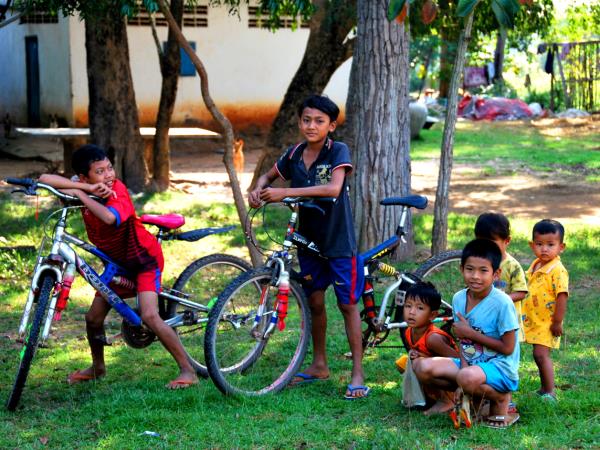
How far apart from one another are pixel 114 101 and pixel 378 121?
523 centimetres

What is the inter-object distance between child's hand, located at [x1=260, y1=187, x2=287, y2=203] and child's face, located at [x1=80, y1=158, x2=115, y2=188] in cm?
88

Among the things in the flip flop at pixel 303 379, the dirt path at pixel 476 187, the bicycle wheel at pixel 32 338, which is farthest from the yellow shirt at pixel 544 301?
the dirt path at pixel 476 187

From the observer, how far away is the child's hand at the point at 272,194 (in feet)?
16.2

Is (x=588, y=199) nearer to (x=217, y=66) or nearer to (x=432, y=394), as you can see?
(x=432, y=394)

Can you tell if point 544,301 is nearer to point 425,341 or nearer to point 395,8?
point 425,341

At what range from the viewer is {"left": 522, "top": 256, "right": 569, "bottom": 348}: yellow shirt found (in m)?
4.98

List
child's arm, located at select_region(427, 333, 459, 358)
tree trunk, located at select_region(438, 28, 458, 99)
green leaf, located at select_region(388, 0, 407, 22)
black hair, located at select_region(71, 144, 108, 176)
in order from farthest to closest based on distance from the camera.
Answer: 1. tree trunk, located at select_region(438, 28, 458, 99)
2. black hair, located at select_region(71, 144, 108, 176)
3. child's arm, located at select_region(427, 333, 459, 358)
4. green leaf, located at select_region(388, 0, 407, 22)

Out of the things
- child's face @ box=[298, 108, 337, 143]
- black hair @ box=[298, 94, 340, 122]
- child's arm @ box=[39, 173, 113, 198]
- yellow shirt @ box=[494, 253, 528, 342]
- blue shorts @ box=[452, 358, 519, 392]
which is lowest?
blue shorts @ box=[452, 358, 519, 392]

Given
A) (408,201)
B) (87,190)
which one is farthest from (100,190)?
(408,201)

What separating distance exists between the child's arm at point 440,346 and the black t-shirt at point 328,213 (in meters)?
0.72

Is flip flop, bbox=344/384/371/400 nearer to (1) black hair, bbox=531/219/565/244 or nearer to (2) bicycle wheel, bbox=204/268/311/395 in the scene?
(2) bicycle wheel, bbox=204/268/311/395

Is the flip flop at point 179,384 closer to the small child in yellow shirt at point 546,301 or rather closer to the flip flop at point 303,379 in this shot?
the flip flop at point 303,379

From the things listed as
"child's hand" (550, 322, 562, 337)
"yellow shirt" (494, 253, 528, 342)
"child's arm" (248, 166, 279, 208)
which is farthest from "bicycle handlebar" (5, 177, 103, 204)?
"child's hand" (550, 322, 562, 337)

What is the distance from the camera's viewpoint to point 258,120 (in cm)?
2097
